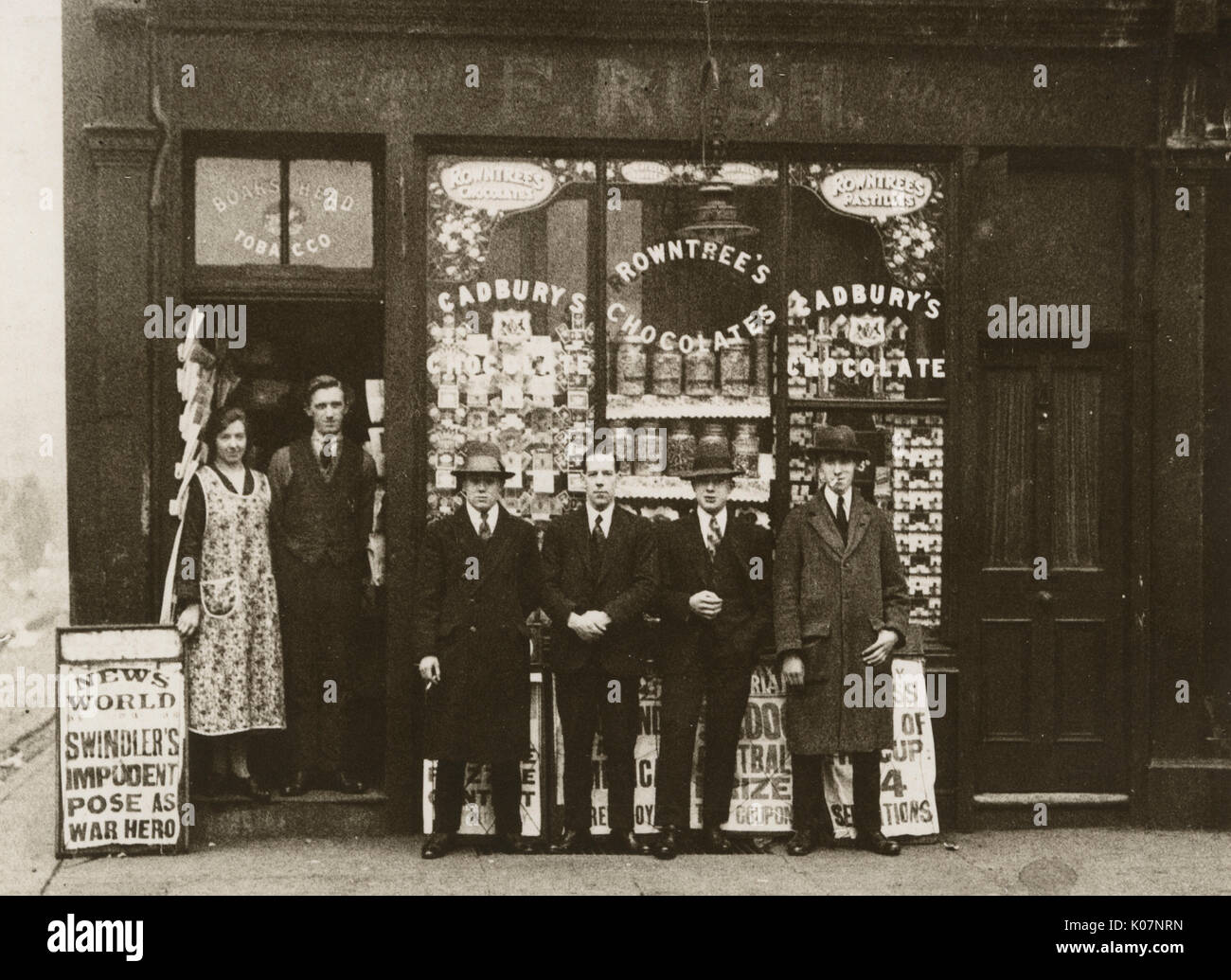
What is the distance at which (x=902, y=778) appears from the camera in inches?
353

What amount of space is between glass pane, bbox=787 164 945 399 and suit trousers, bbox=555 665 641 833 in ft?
6.93

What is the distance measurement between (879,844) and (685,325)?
3.19 m

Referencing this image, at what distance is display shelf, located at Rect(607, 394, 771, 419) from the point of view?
30.2ft

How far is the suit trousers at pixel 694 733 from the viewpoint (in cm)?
862

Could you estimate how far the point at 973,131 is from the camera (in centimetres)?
925

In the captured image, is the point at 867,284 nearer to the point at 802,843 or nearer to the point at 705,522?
the point at 705,522

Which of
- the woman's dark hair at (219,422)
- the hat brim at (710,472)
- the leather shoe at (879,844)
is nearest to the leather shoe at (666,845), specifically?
the leather shoe at (879,844)

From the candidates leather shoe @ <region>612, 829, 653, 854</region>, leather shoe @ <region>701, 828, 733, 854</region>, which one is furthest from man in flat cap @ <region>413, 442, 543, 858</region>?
leather shoe @ <region>701, 828, 733, 854</region>

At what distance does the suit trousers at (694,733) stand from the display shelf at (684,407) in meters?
1.56
